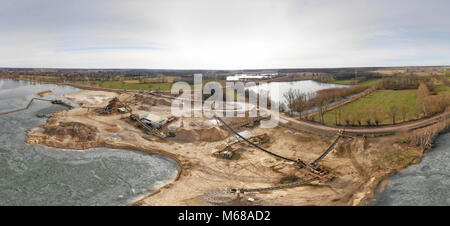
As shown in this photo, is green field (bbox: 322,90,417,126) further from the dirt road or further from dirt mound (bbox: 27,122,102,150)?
dirt mound (bbox: 27,122,102,150)

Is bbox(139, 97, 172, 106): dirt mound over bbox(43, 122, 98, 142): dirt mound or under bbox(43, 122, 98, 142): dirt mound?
over

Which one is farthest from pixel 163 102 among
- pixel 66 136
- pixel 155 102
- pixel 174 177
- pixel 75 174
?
pixel 174 177

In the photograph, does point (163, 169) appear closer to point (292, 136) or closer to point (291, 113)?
point (292, 136)

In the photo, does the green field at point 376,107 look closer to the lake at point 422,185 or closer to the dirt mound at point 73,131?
the lake at point 422,185

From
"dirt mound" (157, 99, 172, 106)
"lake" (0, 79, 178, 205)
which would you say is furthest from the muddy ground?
"dirt mound" (157, 99, 172, 106)

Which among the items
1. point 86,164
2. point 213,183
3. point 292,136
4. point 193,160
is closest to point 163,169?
point 193,160
